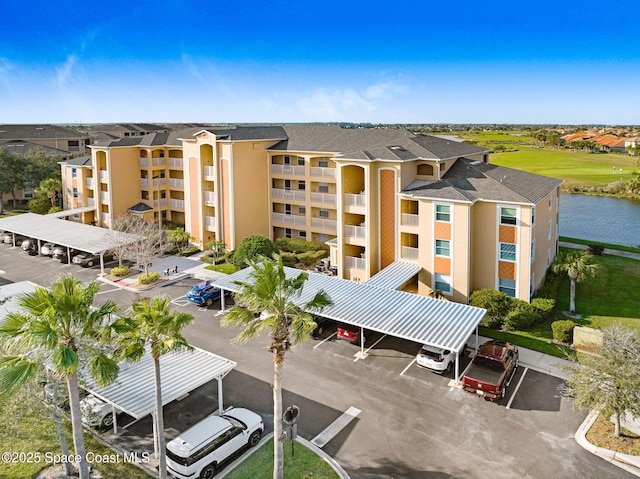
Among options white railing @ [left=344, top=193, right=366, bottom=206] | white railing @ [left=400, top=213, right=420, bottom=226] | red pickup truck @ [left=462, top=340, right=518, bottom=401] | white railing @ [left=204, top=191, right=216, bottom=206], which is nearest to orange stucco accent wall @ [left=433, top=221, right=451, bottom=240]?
white railing @ [left=400, top=213, right=420, bottom=226]

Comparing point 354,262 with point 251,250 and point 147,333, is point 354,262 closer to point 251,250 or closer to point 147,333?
point 251,250

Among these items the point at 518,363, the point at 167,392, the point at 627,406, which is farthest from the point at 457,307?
the point at 167,392

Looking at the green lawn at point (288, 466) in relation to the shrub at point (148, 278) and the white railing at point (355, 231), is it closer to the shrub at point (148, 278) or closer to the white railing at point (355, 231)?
the white railing at point (355, 231)

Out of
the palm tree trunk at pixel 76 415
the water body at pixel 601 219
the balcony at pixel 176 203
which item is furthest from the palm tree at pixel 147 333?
the water body at pixel 601 219

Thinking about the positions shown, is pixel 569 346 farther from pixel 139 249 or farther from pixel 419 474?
pixel 139 249

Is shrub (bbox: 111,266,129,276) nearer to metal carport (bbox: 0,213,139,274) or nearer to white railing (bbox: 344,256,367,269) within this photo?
metal carport (bbox: 0,213,139,274)

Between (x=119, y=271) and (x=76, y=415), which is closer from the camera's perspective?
(x=76, y=415)

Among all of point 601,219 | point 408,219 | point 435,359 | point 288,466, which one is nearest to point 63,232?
point 408,219
